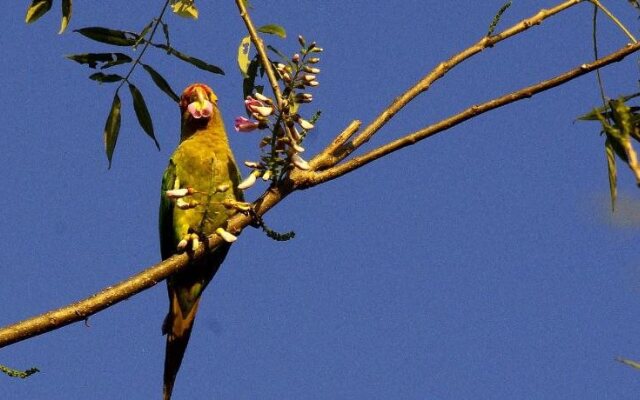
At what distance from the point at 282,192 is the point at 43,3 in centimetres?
128

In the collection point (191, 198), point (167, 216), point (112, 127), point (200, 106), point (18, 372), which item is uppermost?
point (200, 106)

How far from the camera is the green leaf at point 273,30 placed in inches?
143

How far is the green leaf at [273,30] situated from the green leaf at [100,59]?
635 mm

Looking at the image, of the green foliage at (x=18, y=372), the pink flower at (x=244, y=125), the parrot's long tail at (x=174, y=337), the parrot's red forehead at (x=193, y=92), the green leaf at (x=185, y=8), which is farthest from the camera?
the parrot's red forehead at (x=193, y=92)

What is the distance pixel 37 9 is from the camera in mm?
3541

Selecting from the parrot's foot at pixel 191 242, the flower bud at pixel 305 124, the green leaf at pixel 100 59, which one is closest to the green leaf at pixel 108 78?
the green leaf at pixel 100 59

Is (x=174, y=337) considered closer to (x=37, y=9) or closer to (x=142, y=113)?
(x=142, y=113)

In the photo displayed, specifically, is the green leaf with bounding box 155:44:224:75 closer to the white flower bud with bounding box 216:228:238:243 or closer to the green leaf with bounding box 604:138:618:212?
the white flower bud with bounding box 216:228:238:243

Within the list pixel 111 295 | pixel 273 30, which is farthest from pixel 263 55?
pixel 111 295

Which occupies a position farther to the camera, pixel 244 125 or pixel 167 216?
pixel 167 216

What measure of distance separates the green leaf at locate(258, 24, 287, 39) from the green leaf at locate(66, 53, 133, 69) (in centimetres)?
64

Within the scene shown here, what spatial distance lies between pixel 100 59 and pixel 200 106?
5.53 ft

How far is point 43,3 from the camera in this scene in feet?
11.7

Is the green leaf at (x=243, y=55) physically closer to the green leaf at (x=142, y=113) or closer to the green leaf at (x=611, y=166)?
the green leaf at (x=142, y=113)
